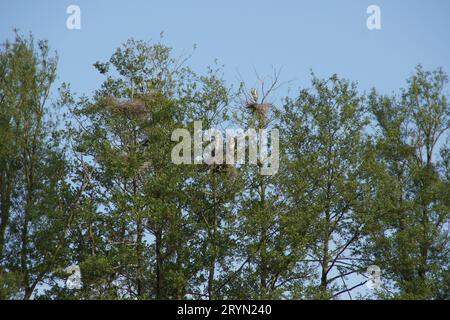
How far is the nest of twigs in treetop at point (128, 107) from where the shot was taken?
2867 cm

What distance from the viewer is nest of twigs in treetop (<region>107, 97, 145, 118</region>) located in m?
28.7

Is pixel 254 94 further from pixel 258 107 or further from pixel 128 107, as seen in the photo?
pixel 128 107

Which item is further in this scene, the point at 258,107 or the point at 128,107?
the point at 128,107

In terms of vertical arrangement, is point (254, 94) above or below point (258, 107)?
above

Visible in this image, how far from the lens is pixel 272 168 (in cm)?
2817

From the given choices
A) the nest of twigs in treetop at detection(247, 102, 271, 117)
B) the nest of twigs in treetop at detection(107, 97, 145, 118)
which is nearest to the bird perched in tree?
the nest of twigs in treetop at detection(247, 102, 271, 117)

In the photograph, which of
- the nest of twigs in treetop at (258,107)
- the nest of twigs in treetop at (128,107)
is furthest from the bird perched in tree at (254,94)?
the nest of twigs in treetop at (128,107)

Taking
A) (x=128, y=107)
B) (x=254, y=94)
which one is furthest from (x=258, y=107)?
(x=128, y=107)

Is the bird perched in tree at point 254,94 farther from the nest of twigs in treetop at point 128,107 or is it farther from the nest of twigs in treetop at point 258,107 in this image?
the nest of twigs in treetop at point 128,107

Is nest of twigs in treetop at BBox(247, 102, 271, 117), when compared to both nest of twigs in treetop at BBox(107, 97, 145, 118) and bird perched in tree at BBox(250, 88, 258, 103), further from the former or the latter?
nest of twigs in treetop at BBox(107, 97, 145, 118)

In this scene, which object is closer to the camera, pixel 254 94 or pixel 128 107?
pixel 254 94

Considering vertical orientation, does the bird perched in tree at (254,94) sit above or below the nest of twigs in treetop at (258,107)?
above

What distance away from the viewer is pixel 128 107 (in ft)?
94.4
